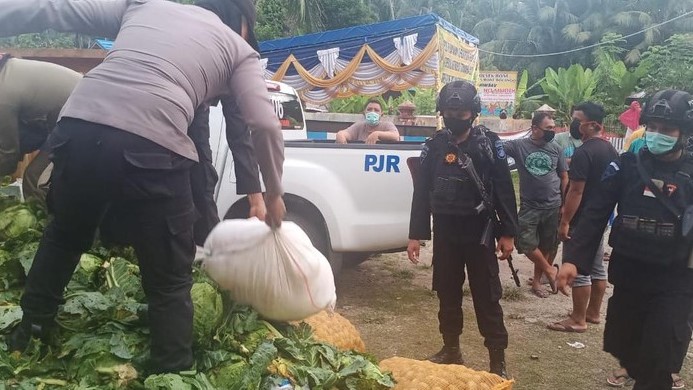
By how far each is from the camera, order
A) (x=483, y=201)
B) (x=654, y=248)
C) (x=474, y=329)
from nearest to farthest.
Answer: (x=654, y=248) < (x=483, y=201) < (x=474, y=329)

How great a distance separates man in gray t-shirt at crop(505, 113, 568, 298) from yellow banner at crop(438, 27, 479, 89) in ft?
20.7

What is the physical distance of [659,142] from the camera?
3277 mm

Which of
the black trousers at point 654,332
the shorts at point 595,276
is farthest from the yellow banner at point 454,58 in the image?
the black trousers at point 654,332

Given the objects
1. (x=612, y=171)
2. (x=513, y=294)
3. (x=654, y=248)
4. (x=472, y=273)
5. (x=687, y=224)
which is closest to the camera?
(x=687, y=224)

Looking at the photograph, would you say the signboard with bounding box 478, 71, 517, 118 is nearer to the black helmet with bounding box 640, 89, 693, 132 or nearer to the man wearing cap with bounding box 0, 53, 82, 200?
the black helmet with bounding box 640, 89, 693, 132

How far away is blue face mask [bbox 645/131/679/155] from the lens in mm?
3260

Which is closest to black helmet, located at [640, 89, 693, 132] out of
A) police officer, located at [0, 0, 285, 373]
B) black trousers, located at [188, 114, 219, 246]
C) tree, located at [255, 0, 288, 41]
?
police officer, located at [0, 0, 285, 373]

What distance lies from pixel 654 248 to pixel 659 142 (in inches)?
22.0

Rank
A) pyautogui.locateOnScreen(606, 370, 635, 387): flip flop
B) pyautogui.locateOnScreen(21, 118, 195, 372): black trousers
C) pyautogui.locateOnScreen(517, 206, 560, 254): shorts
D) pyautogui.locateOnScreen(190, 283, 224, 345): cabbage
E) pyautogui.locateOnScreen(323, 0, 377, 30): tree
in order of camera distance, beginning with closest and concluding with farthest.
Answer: pyautogui.locateOnScreen(21, 118, 195, 372): black trousers
pyautogui.locateOnScreen(190, 283, 224, 345): cabbage
pyautogui.locateOnScreen(606, 370, 635, 387): flip flop
pyautogui.locateOnScreen(517, 206, 560, 254): shorts
pyautogui.locateOnScreen(323, 0, 377, 30): tree

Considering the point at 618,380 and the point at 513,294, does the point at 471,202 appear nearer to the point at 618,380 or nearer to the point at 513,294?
the point at 618,380

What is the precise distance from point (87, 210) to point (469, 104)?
→ 260 cm

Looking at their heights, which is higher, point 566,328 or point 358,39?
point 358,39

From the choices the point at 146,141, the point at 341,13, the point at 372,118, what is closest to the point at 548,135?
the point at 372,118

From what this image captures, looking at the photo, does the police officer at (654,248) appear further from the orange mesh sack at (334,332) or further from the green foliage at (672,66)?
the green foliage at (672,66)
